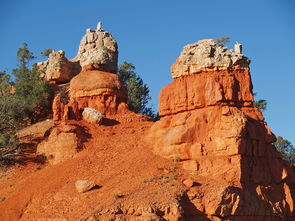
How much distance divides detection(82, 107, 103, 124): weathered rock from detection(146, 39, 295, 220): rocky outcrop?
429 cm

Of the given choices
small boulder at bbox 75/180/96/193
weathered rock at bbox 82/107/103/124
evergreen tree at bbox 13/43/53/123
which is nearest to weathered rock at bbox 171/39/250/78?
weathered rock at bbox 82/107/103/124

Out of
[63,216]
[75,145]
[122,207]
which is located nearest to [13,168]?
[75,145]

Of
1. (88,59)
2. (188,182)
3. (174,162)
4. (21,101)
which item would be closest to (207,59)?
(174,162)

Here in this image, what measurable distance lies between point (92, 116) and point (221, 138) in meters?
10.3

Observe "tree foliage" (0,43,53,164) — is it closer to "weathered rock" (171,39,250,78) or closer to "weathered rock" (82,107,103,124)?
"weathered rock" (82,107,103,124)

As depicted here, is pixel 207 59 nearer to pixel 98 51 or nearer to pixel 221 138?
pixel 221 138

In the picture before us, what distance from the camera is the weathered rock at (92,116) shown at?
110 feet

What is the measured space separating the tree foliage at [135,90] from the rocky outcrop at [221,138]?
1799cm

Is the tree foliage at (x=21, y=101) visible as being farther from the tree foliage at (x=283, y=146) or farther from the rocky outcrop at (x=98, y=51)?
the tree foliage at (x=283, y=146)

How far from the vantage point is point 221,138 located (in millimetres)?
26922

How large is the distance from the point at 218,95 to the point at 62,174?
9.76 m

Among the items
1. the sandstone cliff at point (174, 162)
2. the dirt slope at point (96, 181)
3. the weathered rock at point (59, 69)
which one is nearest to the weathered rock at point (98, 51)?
the weathered rock at point (59, 69)

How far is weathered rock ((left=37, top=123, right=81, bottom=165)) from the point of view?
99.1 feet

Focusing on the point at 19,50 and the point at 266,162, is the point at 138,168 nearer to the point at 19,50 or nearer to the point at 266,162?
the point at 266,162
